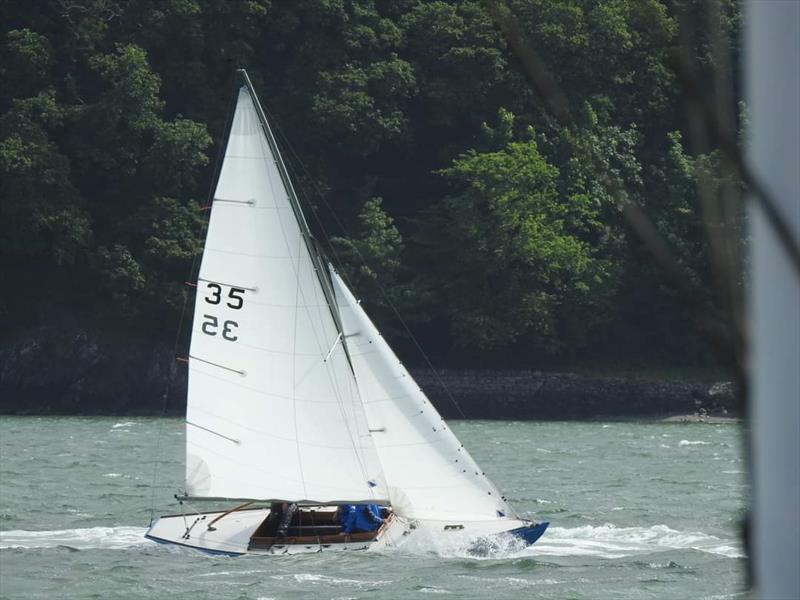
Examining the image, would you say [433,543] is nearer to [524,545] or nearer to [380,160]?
[524,545]

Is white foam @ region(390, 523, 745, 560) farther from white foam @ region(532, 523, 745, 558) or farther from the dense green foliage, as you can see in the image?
the dense green foliage

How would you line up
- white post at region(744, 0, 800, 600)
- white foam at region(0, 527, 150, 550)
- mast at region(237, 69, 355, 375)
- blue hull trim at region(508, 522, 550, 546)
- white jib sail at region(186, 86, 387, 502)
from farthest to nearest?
white foam at region(0, 527, 150, 550) → blue hull trim at region(508, 522, 550, 546) → mast at region(237, 69, 355, 375) → white jib sail at region(186, 86, 387, 502) → white post at region(744, 0, 800, 600)

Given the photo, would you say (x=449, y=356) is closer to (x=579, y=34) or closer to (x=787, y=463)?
→ (x=579, y=34)

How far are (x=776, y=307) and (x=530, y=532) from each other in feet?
52.4

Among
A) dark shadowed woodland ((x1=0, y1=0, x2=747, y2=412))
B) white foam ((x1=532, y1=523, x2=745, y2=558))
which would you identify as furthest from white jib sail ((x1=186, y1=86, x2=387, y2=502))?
dark shadowed woodland ((x1=0, y1=0, x2=747, y2=412))

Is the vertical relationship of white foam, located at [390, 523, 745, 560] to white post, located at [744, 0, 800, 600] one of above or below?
below

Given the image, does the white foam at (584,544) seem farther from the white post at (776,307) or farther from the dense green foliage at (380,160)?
the dense green foliage at (380,160)

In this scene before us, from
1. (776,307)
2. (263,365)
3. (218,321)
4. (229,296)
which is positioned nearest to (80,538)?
(263,365)

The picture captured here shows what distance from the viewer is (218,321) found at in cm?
1692

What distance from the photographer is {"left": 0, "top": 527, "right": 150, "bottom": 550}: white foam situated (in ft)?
61.7

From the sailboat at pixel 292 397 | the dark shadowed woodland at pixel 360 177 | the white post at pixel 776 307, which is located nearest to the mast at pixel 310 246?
the sailboat at pixel 292 397

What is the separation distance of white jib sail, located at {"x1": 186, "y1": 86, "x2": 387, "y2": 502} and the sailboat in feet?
0.04

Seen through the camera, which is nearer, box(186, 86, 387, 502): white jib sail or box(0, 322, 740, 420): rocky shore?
box(186, 86, 387, 502): white jib sail

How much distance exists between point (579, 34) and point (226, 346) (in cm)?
4002
